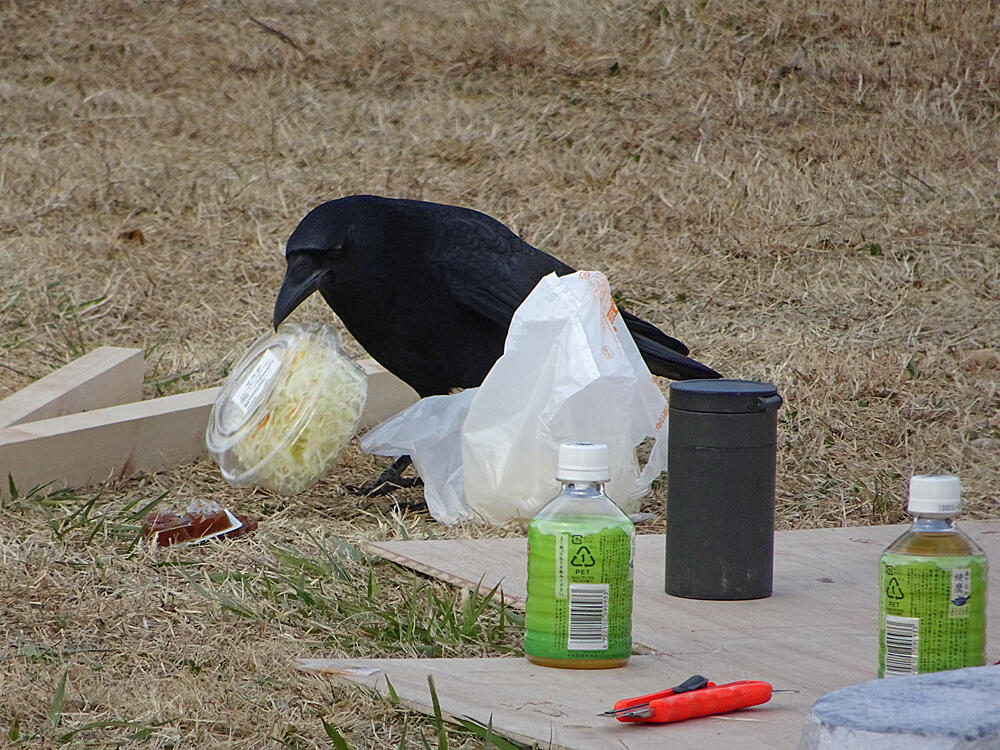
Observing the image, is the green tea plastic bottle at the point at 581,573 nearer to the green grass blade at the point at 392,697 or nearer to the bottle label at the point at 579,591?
the bottle label at the point at 579,591

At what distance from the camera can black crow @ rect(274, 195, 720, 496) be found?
3383mm

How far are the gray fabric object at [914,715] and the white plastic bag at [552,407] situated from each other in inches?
58.8

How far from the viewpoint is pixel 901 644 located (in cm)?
182

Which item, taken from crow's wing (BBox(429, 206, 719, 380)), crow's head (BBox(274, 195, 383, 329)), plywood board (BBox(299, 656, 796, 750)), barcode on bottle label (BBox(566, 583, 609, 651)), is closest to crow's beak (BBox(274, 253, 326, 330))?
crow's head (BBox(274, 195, 383, 329))

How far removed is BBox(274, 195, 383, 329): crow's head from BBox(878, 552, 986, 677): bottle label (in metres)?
1.84

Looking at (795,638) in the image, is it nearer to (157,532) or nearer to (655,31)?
(157,532)

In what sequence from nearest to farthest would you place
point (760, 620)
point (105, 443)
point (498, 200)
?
point (760, 620)
point (105, 443)
point (498, 200)

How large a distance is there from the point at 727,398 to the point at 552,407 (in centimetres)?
59

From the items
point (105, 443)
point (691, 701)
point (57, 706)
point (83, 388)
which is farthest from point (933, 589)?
point (83, 388)

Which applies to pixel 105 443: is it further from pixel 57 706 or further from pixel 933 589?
pixel 933 589

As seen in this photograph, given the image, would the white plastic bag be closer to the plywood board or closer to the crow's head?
the crow's head

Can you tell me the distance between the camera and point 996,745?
1331 millimetres

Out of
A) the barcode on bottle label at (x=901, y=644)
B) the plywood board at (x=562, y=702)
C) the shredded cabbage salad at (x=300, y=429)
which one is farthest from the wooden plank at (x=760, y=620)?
the shredded cabbage salad at (x=300, y=429)

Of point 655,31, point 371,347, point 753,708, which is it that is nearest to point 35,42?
point 655,31
